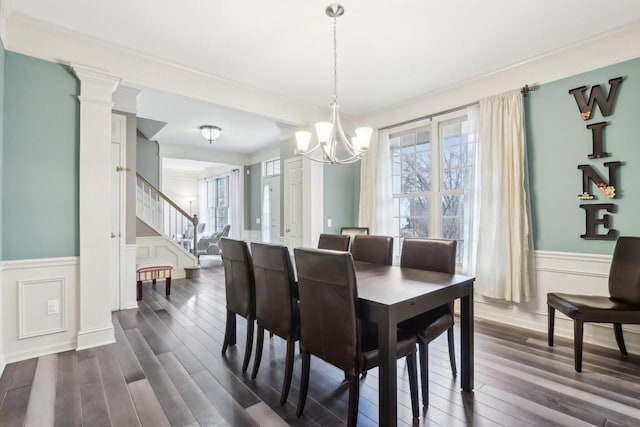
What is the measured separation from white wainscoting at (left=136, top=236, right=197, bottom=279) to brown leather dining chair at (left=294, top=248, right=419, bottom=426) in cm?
451

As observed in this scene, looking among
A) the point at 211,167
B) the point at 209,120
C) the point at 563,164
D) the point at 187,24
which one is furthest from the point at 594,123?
the point at 211,167

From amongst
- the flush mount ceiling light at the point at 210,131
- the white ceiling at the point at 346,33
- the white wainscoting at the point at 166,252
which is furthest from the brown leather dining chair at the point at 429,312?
the white wainscoting at the point at 166,252

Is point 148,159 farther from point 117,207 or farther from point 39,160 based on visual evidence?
point 39,160

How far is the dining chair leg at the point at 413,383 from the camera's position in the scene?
5.83ft

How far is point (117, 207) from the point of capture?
3840mm

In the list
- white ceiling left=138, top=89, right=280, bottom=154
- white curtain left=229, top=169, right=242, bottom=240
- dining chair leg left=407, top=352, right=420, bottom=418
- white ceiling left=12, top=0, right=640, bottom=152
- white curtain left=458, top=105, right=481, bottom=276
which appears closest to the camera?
dining chair leg left=407, top=352, right=420, bottom=418

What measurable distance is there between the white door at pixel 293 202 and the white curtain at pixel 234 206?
353 cm

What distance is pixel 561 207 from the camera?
305cm

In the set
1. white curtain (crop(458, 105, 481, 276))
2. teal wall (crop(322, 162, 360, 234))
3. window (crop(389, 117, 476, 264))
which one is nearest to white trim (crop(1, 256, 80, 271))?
teal wall (crop(322, 162, 360, 234))

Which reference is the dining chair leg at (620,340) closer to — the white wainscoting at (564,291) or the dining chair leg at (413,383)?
the white wainscoting at (564,291)

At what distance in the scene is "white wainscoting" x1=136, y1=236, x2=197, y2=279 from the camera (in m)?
5.35

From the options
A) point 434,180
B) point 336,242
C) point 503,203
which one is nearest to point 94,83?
point 336,242

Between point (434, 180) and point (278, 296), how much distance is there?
9.34 ft

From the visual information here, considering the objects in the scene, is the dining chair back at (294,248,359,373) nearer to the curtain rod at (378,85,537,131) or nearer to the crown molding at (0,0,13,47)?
the crown molding at (0,0,13,47)
